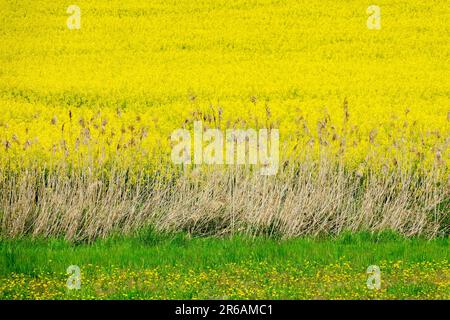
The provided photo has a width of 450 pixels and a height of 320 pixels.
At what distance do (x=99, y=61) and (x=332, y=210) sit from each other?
38.1 feet

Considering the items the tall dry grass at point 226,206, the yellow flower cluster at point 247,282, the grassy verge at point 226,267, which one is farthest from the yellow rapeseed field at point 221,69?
the yellow flower cluster at point 247,282

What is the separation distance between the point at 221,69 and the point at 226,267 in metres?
11.6

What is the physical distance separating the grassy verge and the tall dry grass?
30cm

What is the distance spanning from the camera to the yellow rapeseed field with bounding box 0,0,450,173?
14.0 meters

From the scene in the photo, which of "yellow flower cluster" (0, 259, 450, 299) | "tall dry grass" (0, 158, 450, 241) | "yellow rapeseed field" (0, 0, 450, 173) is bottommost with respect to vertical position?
"yellow flower cluster" (0, 259, 450, 299)

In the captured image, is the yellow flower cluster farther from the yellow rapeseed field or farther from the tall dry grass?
the yellow rapeseed field

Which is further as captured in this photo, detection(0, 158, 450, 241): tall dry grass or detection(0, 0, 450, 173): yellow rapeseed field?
detection(0, 0, 450, 173): yellow rapeseed field

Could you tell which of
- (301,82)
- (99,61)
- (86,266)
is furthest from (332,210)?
(99,61)

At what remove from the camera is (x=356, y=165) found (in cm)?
1138

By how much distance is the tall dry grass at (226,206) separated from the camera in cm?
940

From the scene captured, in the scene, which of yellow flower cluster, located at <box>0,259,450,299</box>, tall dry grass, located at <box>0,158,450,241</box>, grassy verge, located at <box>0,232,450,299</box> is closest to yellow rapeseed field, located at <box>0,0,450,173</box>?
tall dry grass, located at <box>0,158,450,241</box>

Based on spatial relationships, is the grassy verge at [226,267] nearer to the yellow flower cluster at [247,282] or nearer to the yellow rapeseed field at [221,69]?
the yellow flower cluster at [247,282]

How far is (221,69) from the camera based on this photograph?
1925cm

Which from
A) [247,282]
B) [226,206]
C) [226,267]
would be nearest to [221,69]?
[226,206]
